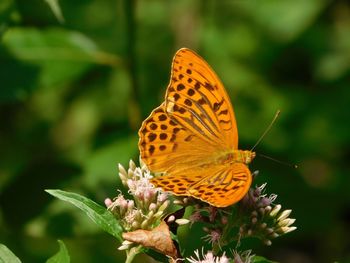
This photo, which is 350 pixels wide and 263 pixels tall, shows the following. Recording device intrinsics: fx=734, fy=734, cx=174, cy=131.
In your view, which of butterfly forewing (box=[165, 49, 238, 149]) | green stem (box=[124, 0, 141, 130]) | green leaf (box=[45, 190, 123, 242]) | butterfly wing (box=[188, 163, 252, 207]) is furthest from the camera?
green stem (box=[124, 0, 141, 130])

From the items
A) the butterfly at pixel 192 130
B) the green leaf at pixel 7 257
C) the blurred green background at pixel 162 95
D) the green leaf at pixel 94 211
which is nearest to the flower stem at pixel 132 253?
the green leaf at pixel 94 211

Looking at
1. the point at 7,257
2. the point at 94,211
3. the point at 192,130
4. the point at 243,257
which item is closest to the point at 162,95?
the point at 192,130

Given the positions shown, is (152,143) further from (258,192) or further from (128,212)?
(258,192)

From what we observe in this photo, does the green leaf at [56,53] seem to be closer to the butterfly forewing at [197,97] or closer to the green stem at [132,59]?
the green stem at [132,59]

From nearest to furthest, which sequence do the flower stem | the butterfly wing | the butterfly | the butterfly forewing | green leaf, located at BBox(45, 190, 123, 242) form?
the butterfly wing, green leaf, located at BBox(45, 190, 123, 242), the flower stem, the butterfly, the butterfly forewing

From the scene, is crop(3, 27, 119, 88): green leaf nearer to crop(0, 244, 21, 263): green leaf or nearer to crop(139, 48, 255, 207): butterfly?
crop(139, 48, 255, 207): butterfly

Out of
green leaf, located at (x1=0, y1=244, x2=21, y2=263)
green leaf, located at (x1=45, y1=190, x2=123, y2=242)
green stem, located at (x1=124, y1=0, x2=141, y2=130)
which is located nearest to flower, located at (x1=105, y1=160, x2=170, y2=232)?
green leaf, located at (x1=45, y1=190, x2=123, y2=242)

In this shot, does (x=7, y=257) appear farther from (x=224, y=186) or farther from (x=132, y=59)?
(x=132, y=59)
